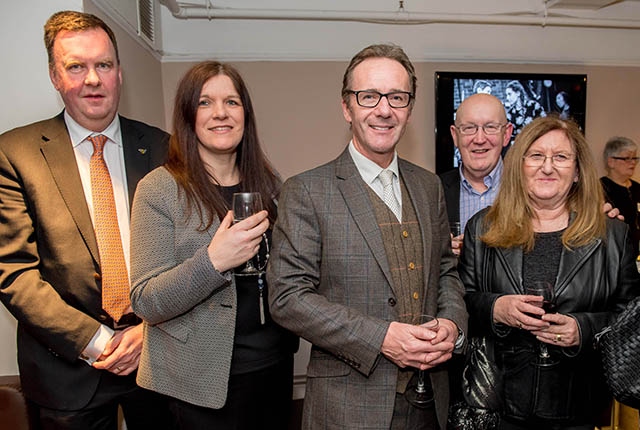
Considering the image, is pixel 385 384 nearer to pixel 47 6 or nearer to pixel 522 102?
pixel 47 6

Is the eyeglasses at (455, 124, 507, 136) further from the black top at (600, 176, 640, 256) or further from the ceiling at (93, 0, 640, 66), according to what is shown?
the black top at (600, 176, 640, 256)

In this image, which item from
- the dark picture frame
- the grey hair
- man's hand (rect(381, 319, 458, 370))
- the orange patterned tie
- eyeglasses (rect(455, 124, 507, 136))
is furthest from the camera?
the grey hair

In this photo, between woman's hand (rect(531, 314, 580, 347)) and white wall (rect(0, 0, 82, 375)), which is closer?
woman's hand (rect(531, 314, 580, 347))

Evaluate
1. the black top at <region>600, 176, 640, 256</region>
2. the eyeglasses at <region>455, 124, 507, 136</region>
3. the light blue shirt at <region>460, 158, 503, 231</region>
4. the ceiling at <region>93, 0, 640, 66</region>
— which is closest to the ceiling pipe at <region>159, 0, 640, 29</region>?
the ceiling at <region>93, 0, 640, 66</region>

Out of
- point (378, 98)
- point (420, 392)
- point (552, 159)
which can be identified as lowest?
point (420, 392)

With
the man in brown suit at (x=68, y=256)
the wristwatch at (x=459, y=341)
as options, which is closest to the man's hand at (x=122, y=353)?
the man in brown suit at (x=68, y=256)

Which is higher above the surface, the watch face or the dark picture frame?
the dark picture frame

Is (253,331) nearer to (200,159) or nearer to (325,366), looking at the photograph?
(325,366)

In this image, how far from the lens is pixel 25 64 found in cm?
227

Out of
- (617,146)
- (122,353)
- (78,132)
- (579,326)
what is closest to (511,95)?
(617,146)

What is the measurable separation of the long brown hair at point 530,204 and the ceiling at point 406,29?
2.56 metres

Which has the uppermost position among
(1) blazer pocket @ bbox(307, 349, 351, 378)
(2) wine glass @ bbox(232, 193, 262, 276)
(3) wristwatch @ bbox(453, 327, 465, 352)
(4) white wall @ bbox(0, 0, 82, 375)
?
(4) white wall @ bbox(0, 0, 82, 375)

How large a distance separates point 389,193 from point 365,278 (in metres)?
0.31

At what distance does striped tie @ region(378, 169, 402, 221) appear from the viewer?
160 cm
